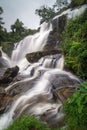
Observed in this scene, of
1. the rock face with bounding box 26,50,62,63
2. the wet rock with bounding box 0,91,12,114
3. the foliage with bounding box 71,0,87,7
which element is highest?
the foliage with bounding box 71,0,87,7

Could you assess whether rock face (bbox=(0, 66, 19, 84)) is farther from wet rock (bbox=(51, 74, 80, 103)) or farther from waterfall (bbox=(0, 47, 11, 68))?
waterfall (bbox=(0, 47, 11, 68))

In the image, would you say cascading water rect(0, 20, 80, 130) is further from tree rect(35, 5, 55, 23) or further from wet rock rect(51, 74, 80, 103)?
tree rect(35, 5, 55, 23)

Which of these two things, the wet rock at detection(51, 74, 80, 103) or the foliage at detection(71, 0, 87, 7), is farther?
the foliage at detection(71, 0, 87, 7)

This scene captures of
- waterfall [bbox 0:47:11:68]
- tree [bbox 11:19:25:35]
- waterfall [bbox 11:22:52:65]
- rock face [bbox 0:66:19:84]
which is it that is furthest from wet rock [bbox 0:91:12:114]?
tree [bbox 11:19:25:35]

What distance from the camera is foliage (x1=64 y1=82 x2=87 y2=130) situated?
270 inches

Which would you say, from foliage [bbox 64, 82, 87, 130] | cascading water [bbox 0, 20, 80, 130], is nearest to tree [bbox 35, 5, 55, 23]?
cascading water [bbox 0, 20, 80, 130]

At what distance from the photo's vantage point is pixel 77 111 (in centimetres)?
695

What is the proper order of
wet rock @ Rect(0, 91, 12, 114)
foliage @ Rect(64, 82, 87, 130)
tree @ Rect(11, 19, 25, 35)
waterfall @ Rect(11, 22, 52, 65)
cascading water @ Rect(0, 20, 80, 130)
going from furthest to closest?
tree @ Rect(11, 19, 25, 35) → waterfall @ Rect(11, 22, 52, 65) → wet rock @ Rect(0, 91, 12, 114) → cascading water @ Rect(0, 20, 80, 130) → foliage @ Rect(64, 82, 87, 130)

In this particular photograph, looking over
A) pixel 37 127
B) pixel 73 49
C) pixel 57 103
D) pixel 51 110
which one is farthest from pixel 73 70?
pixel 37 127

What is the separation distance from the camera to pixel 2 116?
38.9ft

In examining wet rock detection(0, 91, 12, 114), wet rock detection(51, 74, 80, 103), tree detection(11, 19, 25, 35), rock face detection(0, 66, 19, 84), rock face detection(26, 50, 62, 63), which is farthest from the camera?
tree detection(11, 19, 25, 35)

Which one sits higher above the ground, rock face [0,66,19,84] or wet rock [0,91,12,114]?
rock face [0,66,19,84]

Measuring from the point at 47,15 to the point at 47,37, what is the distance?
21.7 m

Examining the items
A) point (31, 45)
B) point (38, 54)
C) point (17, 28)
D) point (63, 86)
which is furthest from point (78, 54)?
point (17, 28)
